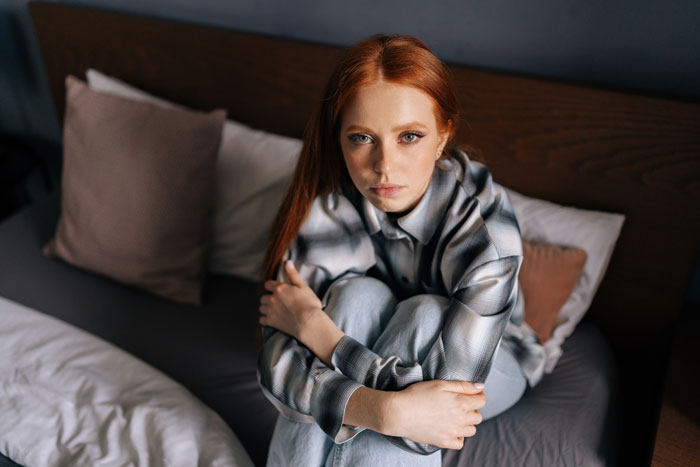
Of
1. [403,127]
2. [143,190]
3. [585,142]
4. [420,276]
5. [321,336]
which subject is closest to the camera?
[403,127]

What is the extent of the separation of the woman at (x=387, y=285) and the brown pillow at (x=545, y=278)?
3.1 inches

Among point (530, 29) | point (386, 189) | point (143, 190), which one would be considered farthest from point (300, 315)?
point (530, 29)

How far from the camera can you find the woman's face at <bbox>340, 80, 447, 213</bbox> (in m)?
0.77

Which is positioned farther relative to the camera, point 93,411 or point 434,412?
point 93,411

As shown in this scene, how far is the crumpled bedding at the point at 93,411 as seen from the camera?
0.91m

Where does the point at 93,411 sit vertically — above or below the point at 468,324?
below

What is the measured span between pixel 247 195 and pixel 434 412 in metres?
0.74

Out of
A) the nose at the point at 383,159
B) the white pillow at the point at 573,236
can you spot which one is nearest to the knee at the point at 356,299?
the nose at the point at 383,159

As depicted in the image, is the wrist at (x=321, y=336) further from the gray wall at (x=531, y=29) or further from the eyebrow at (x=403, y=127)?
the gray wall at (x=531, y=29)

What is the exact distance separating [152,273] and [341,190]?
1.84ft

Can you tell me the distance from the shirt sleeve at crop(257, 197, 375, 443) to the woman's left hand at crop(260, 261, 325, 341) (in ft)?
0.06

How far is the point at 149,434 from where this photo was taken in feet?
3.08

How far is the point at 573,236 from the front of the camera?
111 cm

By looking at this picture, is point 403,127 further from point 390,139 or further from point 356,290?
point 356,290
